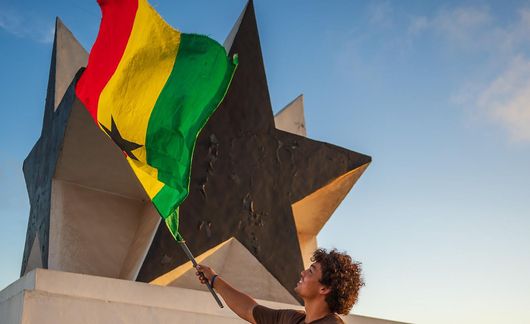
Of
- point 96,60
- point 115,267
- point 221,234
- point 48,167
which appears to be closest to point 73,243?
point 115,267

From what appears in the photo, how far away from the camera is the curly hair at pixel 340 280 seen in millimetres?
2689

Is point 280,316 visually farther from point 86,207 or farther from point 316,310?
point 86,207

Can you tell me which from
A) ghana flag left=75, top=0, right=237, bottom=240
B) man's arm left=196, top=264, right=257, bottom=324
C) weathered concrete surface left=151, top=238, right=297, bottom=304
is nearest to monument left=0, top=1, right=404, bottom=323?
weathered concrete surface left=151, top=238, right=297, bottom=304

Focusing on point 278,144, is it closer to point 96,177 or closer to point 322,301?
point 96,177

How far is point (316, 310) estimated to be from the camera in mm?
2686

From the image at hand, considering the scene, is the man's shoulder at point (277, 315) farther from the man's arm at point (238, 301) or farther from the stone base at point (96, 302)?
the stone base at point (96, 302)

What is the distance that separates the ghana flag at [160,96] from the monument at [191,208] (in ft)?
7.49

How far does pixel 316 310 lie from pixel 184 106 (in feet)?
6.50

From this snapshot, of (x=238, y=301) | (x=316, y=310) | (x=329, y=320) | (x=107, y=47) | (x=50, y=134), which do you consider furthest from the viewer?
(x=50, y=134)

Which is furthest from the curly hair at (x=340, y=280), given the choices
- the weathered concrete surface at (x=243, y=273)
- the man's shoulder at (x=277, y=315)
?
the weathered concrete surface at (x=243, y=273)

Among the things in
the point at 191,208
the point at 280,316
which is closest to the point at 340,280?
the point at 280,316

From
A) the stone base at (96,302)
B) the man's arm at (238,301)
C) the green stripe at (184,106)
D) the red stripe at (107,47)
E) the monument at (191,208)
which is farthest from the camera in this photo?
the monument at (191,208)

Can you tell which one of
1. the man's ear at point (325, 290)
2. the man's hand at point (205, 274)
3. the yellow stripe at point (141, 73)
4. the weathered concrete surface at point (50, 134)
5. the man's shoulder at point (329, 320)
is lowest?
the man's shoulder at point (329, 320)

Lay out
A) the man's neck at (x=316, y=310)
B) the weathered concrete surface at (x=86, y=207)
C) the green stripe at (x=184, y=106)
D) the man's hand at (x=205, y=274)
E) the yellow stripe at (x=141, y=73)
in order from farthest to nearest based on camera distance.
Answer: the weathered concrete surface at (x=86, y=207), the yellow stripe at (x=141, y=73), the green stripe at (x=184, y=106), the man's hand at (x=205, y=274), the man's neck at (x=316, y=310)
